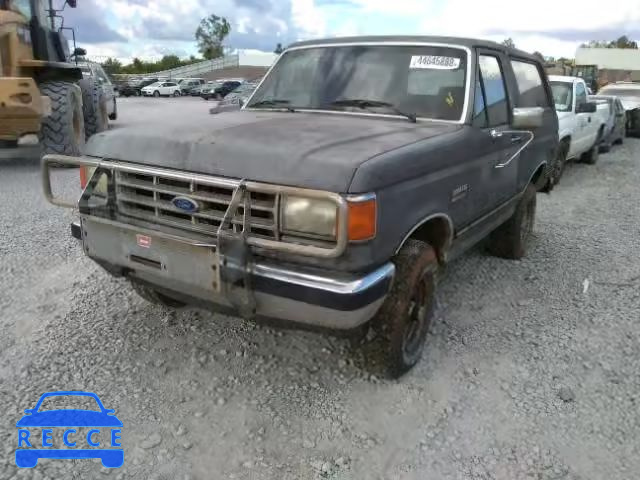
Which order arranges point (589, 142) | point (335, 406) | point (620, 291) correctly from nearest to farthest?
point (335, 406), point (620, 291), point (589, 142)

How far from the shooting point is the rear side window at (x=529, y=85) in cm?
481

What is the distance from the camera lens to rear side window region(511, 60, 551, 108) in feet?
15.8

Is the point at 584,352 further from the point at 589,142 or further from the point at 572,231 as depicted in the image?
the point at 589,142

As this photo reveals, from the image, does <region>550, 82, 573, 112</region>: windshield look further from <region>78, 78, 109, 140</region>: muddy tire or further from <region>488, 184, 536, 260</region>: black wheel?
<region>78, 78, 109, 140</region>: muddy tire

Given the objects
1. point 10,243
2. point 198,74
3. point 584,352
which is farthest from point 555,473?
point 198,74

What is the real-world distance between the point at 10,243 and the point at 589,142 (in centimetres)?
977

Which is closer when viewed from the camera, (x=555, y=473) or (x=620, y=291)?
(x=555, y=473)

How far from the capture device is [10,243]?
5227 mm

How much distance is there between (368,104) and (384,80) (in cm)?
23

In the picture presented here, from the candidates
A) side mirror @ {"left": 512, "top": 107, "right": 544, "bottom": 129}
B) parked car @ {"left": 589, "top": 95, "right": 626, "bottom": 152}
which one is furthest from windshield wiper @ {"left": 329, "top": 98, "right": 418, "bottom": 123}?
parked car @ {"left": 589, "top": 95, "right": 626, "bottom": 152}

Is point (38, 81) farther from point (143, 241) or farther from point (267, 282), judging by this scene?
point (267, 282)

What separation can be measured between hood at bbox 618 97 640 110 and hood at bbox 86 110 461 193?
15152mm

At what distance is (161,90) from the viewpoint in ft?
138

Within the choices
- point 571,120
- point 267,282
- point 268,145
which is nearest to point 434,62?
point 268,145
